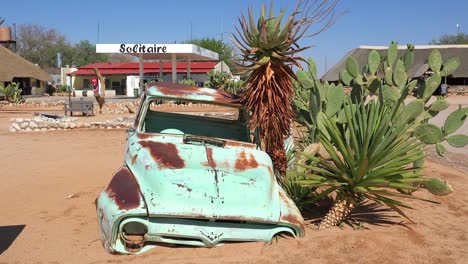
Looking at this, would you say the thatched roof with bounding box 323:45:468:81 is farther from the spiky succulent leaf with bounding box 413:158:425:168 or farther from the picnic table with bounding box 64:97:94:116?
the spiky succulent leaf with bounding box 413:158:425:168

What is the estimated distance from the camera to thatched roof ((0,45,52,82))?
142 ft

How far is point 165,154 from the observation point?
4406 millimetres

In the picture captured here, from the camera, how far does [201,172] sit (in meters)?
4.20

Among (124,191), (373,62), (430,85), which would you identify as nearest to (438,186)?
(430,85)

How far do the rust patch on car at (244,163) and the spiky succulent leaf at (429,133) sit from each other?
6.65ft

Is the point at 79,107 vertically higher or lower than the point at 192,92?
lower

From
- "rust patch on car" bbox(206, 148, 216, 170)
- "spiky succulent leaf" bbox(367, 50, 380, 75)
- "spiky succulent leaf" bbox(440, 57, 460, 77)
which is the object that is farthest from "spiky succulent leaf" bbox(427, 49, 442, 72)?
"rust patch on car" bbox(206, 148, 216, 170)

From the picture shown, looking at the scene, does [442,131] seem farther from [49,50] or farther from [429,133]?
[49,50]

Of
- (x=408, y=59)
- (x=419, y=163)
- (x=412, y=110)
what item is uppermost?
(x=408, y=59)

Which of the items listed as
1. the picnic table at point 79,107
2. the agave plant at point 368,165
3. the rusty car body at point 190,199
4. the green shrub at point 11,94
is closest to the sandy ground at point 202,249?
the rusty car body at point 190,199

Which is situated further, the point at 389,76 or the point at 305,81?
the point at 305,81

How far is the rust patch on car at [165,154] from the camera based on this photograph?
4.25 meters

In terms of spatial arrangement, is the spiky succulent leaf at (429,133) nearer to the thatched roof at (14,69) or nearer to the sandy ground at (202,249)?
the sandy ground at (202,249)

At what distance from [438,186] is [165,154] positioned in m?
2.95
